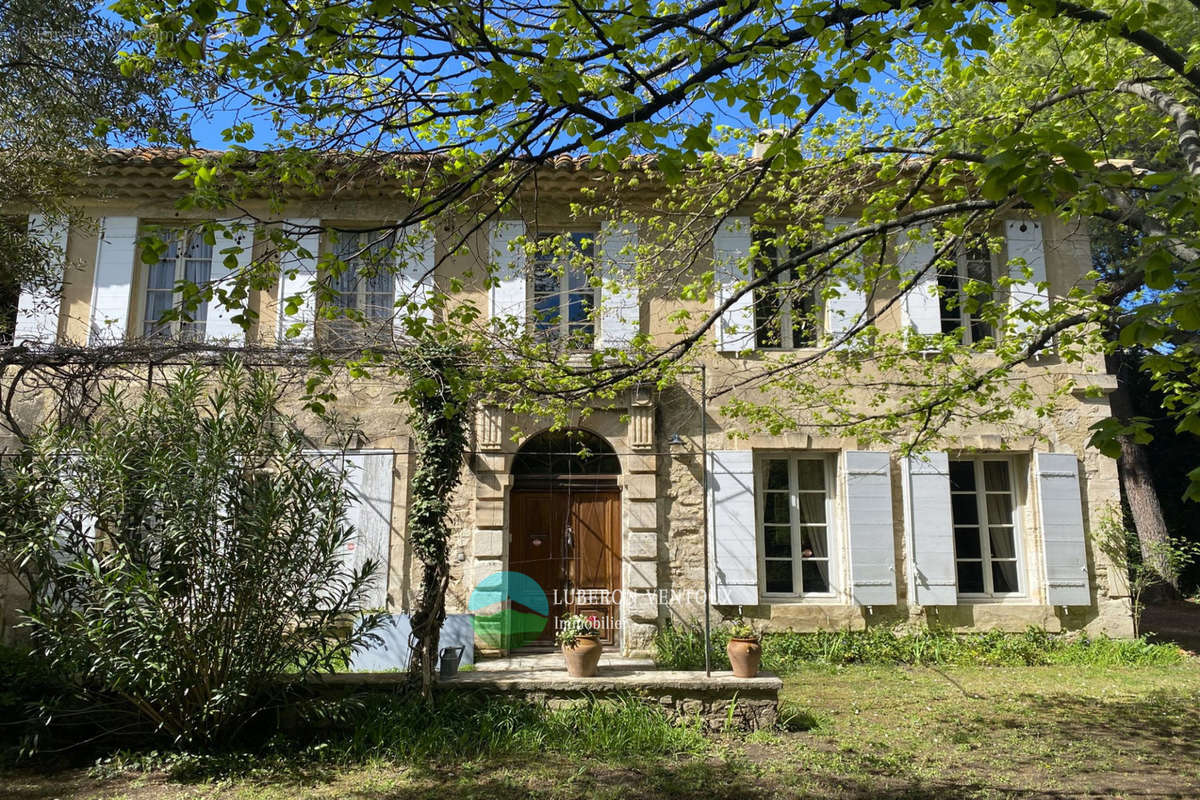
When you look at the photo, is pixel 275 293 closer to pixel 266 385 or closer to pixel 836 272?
pixel 266 385

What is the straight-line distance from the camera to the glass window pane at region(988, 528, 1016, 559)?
8.92 m

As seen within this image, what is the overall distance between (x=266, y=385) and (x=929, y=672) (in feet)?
21.8

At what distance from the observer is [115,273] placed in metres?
8.70

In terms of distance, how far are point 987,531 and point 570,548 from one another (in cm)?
468

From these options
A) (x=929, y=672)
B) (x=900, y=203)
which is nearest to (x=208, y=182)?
(x=900, y=203)

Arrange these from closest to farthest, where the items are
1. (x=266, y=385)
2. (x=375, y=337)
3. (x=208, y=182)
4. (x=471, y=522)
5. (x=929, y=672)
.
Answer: (x=208, y=182) → (x=266, y=385) → (x=375, y=337) → (x=929, y=672) → (x=471, y=522)

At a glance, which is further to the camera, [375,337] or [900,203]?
[375,337]

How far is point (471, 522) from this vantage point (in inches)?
334

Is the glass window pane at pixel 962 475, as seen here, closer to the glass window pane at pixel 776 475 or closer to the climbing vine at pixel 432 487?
the glass window pane at pixel 776 475

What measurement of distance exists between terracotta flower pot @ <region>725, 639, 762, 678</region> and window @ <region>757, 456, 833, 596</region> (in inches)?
105

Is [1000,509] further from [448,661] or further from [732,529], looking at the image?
[448,661]

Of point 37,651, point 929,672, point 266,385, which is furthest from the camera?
point 929,672

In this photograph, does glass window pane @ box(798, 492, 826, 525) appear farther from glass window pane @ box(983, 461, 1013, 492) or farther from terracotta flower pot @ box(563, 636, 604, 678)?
terracotta flower pot @ box(563, 636, 604, 678)

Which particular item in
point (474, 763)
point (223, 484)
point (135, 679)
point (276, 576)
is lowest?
point (474, 763)
